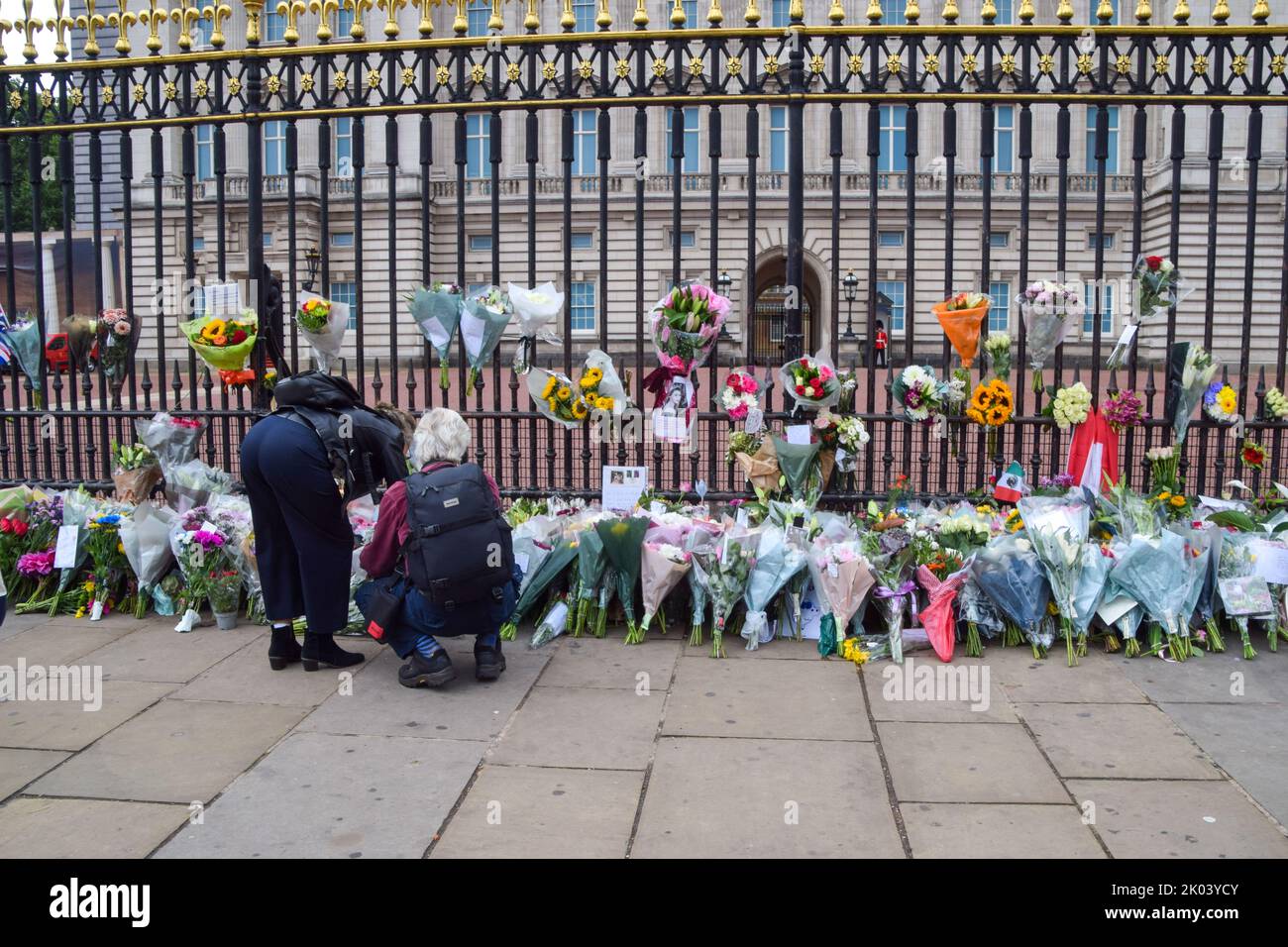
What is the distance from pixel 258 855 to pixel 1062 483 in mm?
4702

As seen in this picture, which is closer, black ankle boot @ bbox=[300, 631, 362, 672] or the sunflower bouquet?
black ankle boot @ bbox=[300, 631, 362, 672]

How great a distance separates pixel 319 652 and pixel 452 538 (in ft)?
3.24

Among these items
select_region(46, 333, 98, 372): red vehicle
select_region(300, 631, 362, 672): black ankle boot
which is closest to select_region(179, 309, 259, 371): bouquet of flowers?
select_region(46, 333, 98, 372): red vehicle

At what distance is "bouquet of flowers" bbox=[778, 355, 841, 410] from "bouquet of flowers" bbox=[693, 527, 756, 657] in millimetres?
1096

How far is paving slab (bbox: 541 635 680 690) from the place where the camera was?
16.8ft

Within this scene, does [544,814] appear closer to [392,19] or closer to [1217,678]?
[1217,678]

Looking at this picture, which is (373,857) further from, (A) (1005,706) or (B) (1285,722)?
(B) (1285,722)

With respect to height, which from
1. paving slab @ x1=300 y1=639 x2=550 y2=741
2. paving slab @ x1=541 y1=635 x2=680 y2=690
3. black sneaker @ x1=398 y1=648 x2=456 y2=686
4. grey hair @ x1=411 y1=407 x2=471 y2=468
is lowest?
paving slab @ x1=300 y1=639 x2=550 y2=741

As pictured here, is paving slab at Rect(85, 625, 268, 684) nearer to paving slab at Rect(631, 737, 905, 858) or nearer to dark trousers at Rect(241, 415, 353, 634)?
dark trousers at Rect(241, 415, 353, 634)

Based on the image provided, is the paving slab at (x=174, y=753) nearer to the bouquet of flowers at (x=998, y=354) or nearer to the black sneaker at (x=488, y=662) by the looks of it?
the black sneaker at (x=488, y=662)

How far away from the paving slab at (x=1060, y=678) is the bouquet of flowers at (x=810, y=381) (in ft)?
5.53

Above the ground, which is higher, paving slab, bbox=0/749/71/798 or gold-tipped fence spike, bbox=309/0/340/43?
gold-tipped fence spike, bbox=309/0/340/43

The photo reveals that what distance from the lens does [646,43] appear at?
21.0 ft

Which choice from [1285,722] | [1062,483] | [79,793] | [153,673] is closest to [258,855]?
[79,793]
